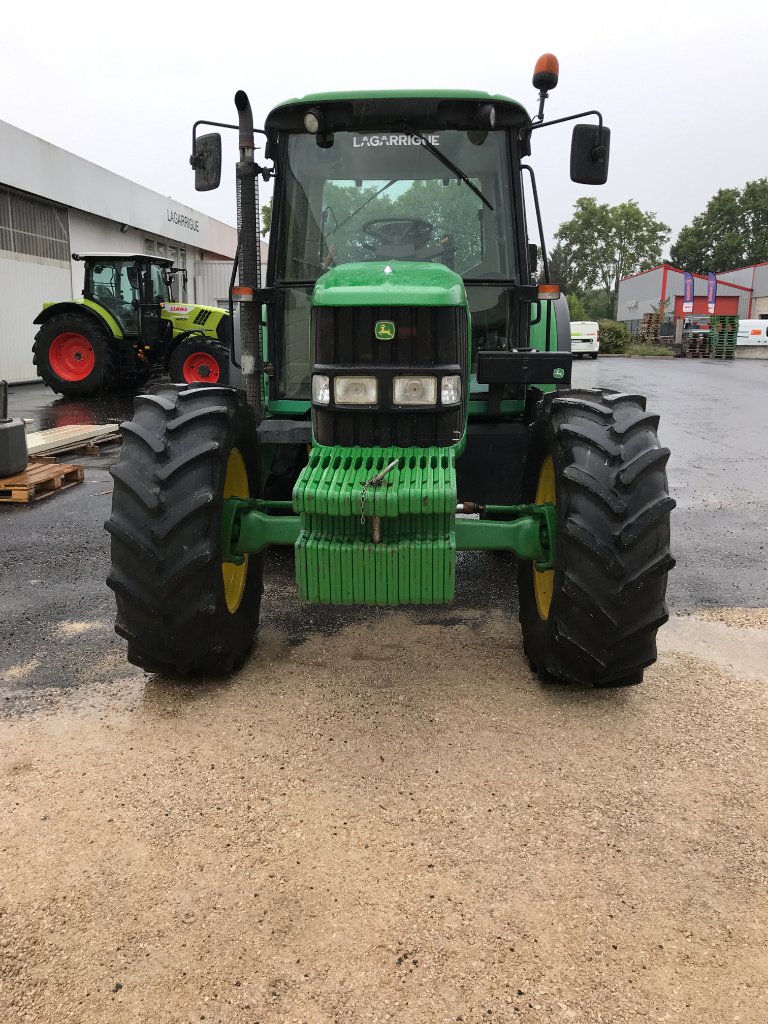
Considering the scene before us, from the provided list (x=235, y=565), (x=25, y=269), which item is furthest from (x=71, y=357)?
(x=235, y=565)

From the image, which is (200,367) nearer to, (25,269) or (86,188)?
(25,269)

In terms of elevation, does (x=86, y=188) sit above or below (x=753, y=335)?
above

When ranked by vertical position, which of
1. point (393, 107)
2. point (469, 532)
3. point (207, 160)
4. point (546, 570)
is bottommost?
point (546, 570)

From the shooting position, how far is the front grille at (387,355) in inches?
141

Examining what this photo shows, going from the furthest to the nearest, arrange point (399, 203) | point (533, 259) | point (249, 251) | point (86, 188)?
point (86, 188)
point (533, 259)
point (399, 203)
point (249, 251)

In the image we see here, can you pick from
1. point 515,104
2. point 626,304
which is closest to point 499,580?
point 515,104

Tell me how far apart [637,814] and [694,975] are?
69 cm

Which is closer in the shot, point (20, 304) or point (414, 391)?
point (414, 391)

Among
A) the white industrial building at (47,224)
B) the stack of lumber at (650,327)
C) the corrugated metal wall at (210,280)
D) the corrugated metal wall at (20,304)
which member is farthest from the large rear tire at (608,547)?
the stack of lumber at (650,327)

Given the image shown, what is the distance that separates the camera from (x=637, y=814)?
283 cm

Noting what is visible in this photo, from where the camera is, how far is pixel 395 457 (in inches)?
139

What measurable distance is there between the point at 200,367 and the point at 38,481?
7.65 metres

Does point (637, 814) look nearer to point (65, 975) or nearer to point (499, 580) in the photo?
point (65, 975)

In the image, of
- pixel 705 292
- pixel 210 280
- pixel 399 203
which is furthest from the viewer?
pixel 705 292
